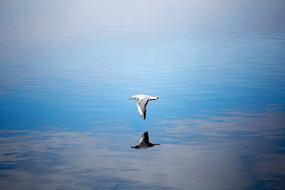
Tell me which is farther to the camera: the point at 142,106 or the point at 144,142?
the point at 142,106

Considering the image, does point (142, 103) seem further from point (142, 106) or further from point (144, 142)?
point (144, 142)

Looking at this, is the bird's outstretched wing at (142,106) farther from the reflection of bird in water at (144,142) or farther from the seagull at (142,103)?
the reflection of bird in water at (144,142)

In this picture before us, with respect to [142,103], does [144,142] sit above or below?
below

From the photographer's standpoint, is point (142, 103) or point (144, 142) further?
point (142, 103)

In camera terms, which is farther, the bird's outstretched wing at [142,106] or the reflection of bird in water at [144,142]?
the bird's outstretched wing at [142,106]

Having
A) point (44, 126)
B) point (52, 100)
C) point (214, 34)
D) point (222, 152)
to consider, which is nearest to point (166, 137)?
point (222, 152)

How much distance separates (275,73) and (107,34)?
23996mm

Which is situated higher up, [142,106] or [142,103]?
[142,103]

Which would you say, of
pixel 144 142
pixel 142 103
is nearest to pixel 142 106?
pixel 142 103

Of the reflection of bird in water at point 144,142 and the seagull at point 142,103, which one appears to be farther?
the seagull at point 142,103

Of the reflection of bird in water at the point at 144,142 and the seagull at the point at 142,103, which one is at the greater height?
the seagull at the point at 142,103

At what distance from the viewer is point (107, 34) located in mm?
53438

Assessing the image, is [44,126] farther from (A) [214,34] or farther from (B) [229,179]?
(A) [214,34]

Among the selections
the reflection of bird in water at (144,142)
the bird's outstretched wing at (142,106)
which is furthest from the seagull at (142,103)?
the reflection of bird in water at (144,142)
